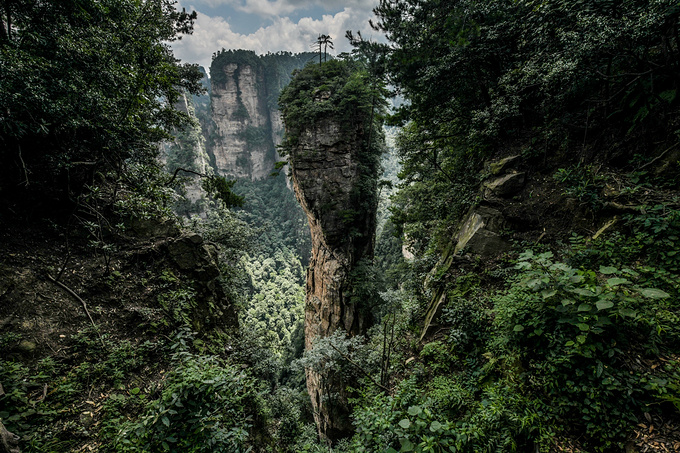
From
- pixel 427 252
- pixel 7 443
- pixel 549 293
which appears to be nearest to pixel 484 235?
pixel 427 252

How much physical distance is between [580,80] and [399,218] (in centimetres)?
680

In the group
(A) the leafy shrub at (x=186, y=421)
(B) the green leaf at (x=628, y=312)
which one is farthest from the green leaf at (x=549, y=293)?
(A) the leafy shrub at (x=186, y=421)

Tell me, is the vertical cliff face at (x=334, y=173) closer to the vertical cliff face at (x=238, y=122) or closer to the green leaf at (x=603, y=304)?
the green leaf at (x=603, y=304)

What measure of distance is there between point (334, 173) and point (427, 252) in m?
7.87

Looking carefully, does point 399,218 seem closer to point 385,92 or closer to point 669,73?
point 385,92

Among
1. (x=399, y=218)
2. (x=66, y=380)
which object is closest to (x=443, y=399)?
(x=66, y=380)

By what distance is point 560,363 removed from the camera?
251 cm

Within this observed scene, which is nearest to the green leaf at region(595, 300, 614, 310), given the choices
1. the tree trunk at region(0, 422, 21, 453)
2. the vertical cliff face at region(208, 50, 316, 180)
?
the tree trunk at region(0, 422, 21, 453)

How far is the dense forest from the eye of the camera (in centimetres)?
235

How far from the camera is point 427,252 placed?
24.6 ft

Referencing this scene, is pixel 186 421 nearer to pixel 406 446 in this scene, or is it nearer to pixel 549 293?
pixel 406 446

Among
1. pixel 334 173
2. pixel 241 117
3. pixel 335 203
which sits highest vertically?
pixel 241 117

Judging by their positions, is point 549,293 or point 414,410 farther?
point 549,293

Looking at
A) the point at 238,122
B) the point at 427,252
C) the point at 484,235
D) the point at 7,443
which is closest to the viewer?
the point at 7,443
